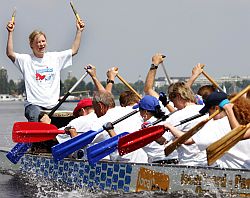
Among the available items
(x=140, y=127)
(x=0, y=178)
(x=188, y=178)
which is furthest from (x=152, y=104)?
(x=0, y=178)

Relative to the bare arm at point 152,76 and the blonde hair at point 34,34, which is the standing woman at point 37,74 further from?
the bare arm at point 152,76

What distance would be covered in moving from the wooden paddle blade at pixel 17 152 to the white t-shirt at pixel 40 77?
2.18ft

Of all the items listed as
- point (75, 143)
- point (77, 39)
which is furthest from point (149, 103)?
point (77, 39)

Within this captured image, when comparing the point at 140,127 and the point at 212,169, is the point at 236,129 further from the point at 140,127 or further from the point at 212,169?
the point at 140,127

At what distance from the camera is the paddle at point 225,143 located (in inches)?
287

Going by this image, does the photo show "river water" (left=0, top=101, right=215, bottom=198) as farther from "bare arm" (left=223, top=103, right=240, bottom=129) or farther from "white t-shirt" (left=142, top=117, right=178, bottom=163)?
"bare arm" (left=223, top=103, right=240, bottom=129)

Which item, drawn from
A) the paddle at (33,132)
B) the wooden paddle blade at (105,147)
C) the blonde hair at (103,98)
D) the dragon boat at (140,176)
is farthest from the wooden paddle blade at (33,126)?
the wooden paddle blade at (105,147)

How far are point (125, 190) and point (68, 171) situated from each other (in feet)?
4.53

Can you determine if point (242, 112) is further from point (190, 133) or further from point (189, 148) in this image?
point (189, 148)

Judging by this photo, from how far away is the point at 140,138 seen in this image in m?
8.62

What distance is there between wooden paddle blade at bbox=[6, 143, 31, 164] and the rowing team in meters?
0.69

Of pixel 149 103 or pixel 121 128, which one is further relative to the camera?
pixel 121 128

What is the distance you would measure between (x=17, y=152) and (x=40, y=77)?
1.28 meters

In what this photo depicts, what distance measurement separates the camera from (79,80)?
1216 centimetres
